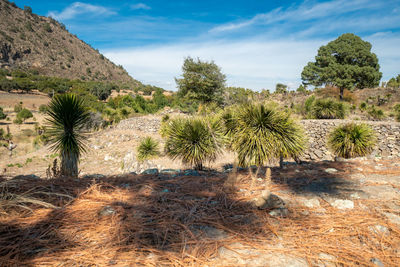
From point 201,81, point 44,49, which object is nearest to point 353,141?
point 201,81

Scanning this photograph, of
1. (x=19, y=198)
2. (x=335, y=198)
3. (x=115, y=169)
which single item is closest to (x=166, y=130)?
(x=19, y=198)

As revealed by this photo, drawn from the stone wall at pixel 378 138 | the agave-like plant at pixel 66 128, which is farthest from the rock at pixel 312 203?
the stone wall at pixel 378 138

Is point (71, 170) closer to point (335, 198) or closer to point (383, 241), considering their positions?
point (335, 198)

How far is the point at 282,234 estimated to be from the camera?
1961 mm

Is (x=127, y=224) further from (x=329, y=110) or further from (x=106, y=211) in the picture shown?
(x=329, y=110)

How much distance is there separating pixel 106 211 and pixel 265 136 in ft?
12.3

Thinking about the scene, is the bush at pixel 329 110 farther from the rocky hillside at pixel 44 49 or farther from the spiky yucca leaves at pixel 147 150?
the rocky hillside at pixel 44 49

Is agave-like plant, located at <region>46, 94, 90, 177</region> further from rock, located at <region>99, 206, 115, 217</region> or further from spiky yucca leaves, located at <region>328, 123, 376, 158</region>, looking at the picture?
spiky yucca leaves, located at <region>328, 123, 376, 158</region>

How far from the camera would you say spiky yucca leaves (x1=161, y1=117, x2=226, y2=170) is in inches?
233

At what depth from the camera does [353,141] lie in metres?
7.86

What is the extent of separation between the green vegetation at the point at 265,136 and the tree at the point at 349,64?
3001 cm

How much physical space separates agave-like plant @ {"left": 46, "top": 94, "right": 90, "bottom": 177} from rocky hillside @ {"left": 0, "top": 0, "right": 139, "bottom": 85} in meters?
66.3

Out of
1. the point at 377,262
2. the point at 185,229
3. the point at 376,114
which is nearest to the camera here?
the point at 377,262

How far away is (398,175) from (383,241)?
8.87ft
